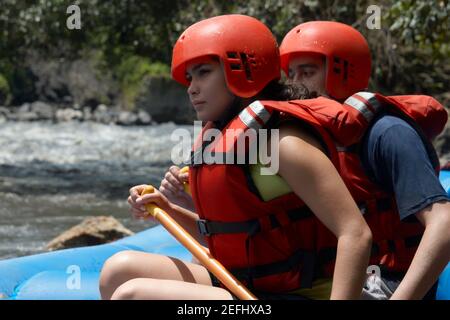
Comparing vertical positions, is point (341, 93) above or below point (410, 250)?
above

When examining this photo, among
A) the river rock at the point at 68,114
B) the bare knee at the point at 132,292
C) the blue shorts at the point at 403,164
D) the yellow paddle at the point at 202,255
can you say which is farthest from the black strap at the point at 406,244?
the river rock at the point at 68,114

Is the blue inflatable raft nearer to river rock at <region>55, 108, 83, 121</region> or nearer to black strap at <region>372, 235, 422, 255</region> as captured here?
black strap at <region>372, 235, 422, 255</region>

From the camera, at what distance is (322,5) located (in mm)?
8336

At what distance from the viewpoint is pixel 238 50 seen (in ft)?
6.62

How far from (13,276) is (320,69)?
1.56m

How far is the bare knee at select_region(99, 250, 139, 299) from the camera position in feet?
6.78

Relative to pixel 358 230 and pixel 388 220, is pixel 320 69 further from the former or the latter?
pixel 358 230

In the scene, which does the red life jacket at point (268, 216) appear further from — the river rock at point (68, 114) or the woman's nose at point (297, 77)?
the river rock at point (68, 114)

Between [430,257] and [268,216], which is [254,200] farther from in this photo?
[430,257]

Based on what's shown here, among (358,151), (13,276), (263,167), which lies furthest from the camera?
(13,276)

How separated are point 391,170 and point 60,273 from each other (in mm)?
1715

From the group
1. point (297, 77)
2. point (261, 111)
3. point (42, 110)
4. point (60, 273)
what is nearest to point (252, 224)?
point (261, 111)

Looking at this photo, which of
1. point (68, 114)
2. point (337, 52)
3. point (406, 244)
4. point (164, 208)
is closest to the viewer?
point (406, 244)

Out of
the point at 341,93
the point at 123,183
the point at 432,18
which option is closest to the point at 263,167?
the point at 341,93
